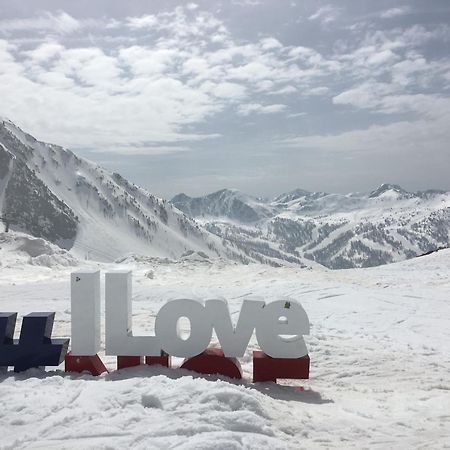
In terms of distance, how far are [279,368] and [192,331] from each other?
7.26 ft

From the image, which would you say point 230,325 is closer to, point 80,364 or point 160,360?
point 160,360

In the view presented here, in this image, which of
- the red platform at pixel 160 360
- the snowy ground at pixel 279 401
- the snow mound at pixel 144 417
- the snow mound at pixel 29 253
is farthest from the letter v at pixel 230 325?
the snow mound at pixel 29 253

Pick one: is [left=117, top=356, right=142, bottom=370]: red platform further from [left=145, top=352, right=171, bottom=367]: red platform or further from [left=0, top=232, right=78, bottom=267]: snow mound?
[left=0, top=232, right=78, bottom=267]: snow mound

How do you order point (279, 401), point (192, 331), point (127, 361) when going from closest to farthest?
point (279, 401) → point (192, 331) → point (127, 361)

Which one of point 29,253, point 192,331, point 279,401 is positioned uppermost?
Result: point 29,253

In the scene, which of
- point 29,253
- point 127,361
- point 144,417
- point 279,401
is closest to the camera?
point 144,417

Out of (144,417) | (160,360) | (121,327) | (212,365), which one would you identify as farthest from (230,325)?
(144,417)

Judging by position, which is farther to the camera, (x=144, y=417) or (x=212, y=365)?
(x=212, y=365)

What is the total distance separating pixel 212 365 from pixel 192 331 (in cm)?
97

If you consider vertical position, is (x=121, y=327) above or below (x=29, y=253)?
below

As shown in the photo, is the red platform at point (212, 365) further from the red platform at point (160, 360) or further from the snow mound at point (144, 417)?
the snow mound at point (144, 417)

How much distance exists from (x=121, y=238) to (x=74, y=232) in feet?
71.9

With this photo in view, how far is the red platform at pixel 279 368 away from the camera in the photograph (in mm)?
9578

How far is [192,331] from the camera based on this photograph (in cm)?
963
